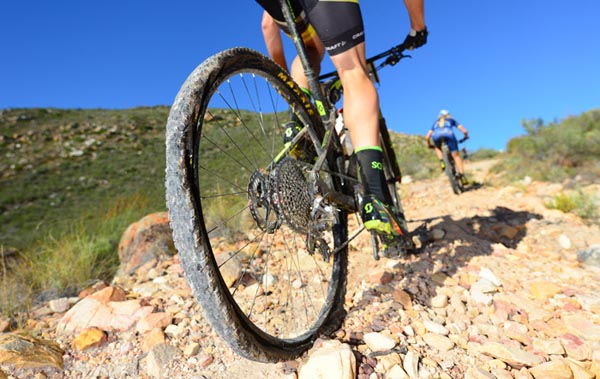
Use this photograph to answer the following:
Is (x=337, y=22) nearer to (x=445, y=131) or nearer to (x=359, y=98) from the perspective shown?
(x=359, y=98)

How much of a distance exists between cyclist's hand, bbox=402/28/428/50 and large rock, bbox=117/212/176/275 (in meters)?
2.58

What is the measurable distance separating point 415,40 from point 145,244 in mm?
2872

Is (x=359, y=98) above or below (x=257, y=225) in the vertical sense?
above

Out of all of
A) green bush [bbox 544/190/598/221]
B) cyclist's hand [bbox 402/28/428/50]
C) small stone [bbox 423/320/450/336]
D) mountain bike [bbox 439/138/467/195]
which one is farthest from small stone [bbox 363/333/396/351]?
mountain bike [bbox 439/138/467/195]

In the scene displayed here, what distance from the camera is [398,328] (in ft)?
4.89

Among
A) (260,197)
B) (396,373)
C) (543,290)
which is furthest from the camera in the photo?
(543,290)

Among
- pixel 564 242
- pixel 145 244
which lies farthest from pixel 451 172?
pixel 145 244

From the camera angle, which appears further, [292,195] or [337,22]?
[337,22]

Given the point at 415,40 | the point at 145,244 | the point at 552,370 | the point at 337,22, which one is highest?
the point at 415,40

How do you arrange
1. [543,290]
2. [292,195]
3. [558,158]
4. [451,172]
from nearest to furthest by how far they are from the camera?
1. [292,195]
2. [543,290]
3. [451,172]
4. [558,158]

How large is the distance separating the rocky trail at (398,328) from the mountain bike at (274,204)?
0.69ft

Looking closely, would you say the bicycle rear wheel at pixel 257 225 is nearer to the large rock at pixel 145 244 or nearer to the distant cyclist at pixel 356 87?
the distant cyclist at pixel 356 87

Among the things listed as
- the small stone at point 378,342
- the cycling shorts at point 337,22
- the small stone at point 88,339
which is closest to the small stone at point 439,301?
the small stone at point 378,342

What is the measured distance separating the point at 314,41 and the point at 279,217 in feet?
3.95
